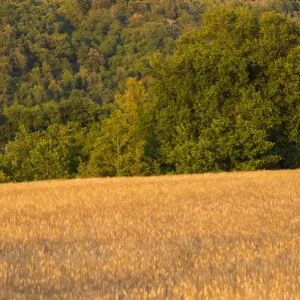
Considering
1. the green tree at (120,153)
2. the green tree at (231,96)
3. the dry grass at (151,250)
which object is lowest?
the green tree at (120,153)

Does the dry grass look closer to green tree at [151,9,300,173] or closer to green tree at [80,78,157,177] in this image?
green tree at [151,9,300,173]

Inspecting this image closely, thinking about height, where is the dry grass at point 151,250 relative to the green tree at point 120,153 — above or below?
above

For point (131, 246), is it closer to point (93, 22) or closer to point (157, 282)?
point (157, 282)

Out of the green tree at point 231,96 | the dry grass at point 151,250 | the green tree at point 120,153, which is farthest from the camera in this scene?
the green tree at point 120,153

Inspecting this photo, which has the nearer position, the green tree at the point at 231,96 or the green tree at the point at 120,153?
the green tree at the point at 231,96

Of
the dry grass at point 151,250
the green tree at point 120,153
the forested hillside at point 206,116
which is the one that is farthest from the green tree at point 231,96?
the dry grass at point 151,250

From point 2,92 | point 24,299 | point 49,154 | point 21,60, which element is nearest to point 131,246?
point 24,299

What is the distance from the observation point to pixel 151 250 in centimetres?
707

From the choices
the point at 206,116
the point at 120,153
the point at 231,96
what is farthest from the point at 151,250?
the point at 120,153

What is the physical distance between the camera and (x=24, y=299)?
4.73 meters

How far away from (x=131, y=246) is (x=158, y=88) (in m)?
34.2

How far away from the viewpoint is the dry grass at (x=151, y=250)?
16.7ft

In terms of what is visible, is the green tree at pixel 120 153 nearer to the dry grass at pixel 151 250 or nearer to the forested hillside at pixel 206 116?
the forested hillside at pixel 206 116

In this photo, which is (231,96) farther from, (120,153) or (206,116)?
(120,153)
